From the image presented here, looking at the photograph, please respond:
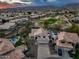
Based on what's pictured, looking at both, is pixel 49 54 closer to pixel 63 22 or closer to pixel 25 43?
pixel 25 43

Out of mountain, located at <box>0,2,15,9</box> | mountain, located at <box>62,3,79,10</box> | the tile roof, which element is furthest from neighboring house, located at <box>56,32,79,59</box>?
mountain, located at <box>0,2,15,9</box>

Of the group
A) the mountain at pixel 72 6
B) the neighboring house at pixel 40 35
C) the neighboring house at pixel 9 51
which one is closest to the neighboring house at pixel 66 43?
the neighboring house at pixel 40 35

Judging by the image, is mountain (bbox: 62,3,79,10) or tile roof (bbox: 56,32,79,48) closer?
tile roof (bbox: 56,32,79,48)

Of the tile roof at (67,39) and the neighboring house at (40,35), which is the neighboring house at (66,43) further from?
the neighboring house at (40,35)

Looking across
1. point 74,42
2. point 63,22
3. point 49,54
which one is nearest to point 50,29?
point 63,22

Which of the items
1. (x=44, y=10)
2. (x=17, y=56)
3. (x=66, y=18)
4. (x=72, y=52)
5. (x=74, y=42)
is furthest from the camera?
(x=66, y=18)

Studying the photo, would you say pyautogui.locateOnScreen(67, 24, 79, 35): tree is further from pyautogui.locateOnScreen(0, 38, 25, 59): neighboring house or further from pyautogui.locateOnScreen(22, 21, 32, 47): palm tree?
pyautogui.locateOnScreen(0, 38, 25, 59): neighboring house

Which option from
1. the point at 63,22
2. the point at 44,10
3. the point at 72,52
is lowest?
the point at 72,52
